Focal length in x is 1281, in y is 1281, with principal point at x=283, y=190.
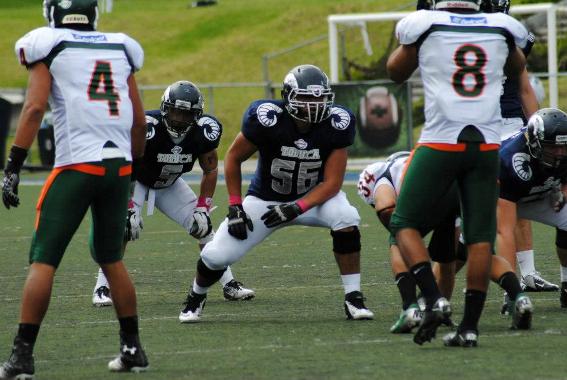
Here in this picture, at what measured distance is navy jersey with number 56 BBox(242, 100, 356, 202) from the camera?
7.54 m

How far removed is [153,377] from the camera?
5715mm

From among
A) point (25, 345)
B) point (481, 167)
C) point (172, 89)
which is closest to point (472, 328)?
point (481, 167)

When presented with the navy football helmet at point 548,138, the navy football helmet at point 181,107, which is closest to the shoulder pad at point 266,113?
Result: the navy football helmet at point 181,107

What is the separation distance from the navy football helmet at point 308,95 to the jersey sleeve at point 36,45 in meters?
1.96

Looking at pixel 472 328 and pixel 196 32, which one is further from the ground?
pixel 472 328

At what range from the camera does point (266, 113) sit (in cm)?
754

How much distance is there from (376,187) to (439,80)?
1378mm

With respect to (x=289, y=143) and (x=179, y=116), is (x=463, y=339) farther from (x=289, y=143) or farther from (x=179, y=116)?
(x=179, y=116)

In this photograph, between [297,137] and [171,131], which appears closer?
[297,137]

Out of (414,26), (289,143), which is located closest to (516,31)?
(414,26)

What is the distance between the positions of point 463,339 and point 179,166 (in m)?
3.07

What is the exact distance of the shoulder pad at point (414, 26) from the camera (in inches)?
242

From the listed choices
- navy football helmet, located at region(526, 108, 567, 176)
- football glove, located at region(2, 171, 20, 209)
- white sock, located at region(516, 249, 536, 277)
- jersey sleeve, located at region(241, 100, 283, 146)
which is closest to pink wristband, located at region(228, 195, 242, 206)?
jersey sleeve, located at region(241, 100, 283, 146)

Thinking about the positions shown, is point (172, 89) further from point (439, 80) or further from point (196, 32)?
point (196, 32)
